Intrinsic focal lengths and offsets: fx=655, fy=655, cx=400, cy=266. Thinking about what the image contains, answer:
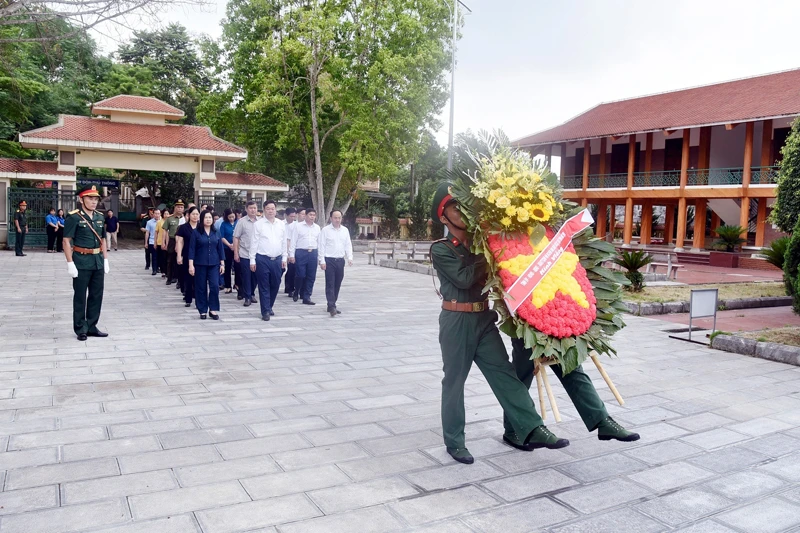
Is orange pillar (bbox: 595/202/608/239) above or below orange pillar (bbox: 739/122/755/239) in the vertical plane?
below

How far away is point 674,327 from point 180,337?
719 cm

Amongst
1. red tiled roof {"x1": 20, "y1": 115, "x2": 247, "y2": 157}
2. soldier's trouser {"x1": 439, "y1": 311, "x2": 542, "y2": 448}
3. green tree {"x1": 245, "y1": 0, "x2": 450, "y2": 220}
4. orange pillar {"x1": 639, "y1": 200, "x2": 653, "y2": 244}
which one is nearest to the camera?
soldier's trouser {"x1": 439, "y1": 311, "x2": 542, "y2": 448}

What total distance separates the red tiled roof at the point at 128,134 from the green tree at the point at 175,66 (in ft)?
30.0

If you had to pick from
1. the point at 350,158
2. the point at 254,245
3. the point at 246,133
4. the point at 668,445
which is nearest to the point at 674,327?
the point at 668,445

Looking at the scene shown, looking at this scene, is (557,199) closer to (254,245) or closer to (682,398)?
(682,398)

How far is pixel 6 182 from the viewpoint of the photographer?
23.0 m

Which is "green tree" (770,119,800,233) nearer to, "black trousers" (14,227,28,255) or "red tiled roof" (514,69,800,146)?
"red tiled roof" (514,69,800,146)

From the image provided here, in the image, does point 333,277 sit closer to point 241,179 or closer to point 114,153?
point 114,153

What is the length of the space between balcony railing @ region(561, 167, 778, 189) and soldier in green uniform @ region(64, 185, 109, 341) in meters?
22.1

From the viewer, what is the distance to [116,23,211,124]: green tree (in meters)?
35.0

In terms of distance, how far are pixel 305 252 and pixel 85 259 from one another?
14.2 ft

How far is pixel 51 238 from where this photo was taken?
2269 cm

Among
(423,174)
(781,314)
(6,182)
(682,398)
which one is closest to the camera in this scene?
(682,398)

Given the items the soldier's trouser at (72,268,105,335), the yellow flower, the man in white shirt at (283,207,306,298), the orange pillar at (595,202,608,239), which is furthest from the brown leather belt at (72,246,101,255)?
the orange pillar at (595,202,608,239)
